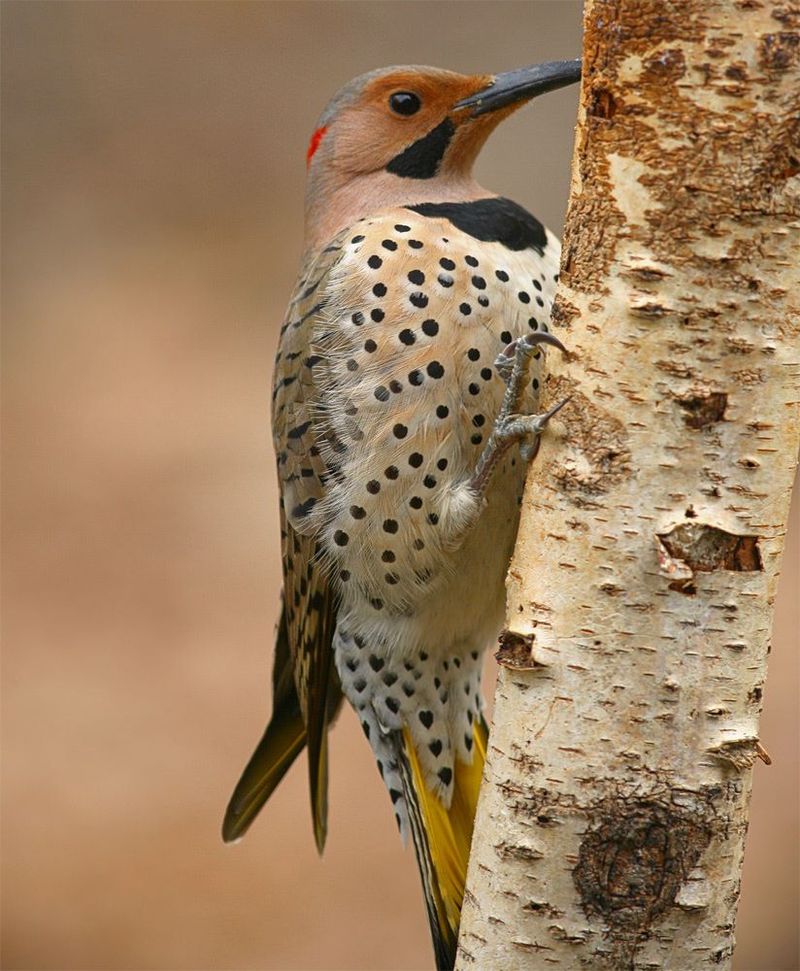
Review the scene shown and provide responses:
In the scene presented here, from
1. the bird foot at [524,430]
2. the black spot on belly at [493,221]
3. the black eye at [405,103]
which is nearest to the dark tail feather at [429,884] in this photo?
the bird foot at [524,430]

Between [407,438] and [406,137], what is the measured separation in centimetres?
76

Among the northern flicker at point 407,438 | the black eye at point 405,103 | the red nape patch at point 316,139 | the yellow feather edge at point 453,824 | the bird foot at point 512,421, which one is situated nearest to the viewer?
the bird foot at point 512,421

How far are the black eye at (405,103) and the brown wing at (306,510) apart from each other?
1.17 feet

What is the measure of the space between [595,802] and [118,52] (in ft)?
24.2

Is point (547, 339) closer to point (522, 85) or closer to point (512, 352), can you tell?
point (512, 352)

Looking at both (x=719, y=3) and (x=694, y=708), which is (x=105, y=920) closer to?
(x=694, y=708)

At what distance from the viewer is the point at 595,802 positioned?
190cm

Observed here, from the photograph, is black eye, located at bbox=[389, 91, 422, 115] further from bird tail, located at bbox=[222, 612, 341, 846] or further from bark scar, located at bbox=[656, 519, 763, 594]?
bark scar, located at bbox=[656, 519, 763, 594]

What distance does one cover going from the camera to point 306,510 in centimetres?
283

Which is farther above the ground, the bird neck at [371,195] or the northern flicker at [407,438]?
the bird neck at [371,195]

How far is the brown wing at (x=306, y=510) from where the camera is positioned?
2.77 m

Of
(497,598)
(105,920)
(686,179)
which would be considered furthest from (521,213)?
(105,920)

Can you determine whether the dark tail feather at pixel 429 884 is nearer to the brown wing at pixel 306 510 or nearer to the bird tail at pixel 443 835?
the bird tail at pixel 443 835

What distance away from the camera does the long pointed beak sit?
2674 millimetres
